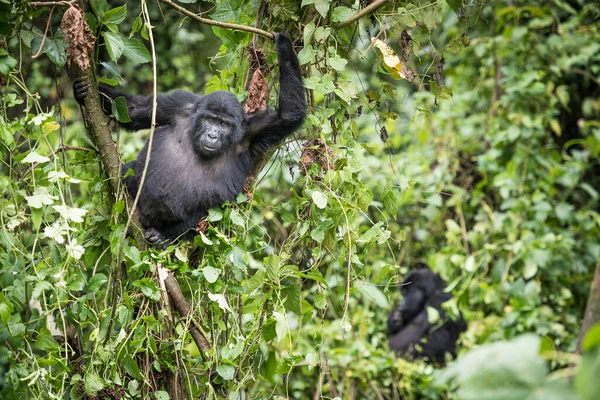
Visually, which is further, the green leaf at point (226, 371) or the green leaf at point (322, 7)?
the green leaf at point (322, 7)

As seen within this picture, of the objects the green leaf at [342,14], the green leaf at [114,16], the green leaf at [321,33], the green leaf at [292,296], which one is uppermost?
the green leaf at [342,14]

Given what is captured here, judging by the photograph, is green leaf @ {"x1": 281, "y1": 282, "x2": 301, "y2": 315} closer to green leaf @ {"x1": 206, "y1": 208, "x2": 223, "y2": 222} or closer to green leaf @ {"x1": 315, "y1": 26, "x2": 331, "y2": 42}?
green leaf @ {"x1": 206, "y1": 208, "x2": 223, "y2": 222}

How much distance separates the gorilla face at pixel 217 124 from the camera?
127 inches

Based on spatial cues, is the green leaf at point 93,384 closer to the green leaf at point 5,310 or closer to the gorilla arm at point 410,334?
the green leaf at point 5,310

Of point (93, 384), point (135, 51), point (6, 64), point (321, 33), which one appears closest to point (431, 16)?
point (321, 33)

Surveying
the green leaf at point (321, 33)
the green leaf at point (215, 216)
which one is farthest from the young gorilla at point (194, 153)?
the green leaf at point (321, 33)

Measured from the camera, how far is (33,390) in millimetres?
2443

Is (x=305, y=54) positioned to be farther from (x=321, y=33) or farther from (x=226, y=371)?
(x=226, y=371)

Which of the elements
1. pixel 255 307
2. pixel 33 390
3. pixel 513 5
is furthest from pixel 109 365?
pixel 513 5

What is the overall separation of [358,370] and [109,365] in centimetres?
280

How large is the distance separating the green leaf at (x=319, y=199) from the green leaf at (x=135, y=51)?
829 mm

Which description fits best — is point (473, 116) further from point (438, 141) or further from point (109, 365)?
point (109, 365)

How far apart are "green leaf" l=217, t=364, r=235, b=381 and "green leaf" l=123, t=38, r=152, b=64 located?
1.20 metres

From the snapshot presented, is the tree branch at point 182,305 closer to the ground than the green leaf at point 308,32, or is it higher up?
closer to the ground
